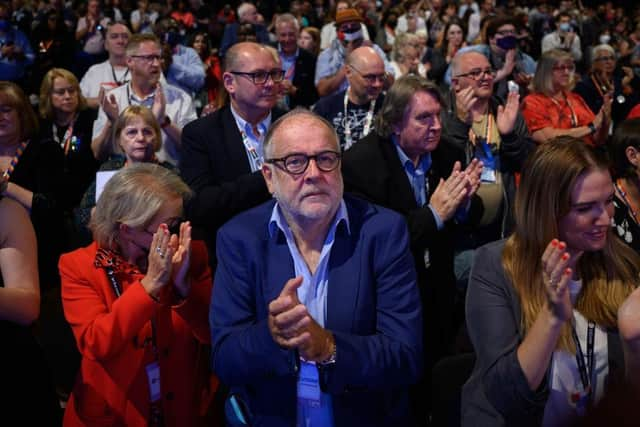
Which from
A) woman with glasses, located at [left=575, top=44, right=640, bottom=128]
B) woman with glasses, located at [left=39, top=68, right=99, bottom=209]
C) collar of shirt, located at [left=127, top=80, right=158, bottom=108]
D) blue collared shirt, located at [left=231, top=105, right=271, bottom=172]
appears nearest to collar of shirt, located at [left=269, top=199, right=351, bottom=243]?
blue collared shirt, located at [left=231, top=105, right=271, bottom=172]

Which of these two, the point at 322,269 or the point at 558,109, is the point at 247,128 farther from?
the point at 558,109

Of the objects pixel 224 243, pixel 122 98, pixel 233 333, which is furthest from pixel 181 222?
pixel 122 98

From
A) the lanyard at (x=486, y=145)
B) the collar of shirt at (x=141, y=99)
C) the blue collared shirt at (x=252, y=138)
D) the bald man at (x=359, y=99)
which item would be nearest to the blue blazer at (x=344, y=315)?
the blue collared shirt at (x=252, y=138)

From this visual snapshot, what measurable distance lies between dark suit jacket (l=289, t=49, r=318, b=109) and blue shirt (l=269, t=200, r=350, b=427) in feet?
13.9

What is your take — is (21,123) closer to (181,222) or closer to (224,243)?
(181,222)

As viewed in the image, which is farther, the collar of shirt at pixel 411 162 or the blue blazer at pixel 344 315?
the collar of shirt at pixel 411 162

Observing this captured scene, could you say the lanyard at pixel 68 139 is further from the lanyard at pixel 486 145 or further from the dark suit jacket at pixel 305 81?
the lanyard at pixel 486 145

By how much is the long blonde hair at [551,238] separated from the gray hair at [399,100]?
969 mm

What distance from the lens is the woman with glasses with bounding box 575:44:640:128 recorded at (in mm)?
6434

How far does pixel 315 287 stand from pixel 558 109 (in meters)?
3.49

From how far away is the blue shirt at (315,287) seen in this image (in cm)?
194

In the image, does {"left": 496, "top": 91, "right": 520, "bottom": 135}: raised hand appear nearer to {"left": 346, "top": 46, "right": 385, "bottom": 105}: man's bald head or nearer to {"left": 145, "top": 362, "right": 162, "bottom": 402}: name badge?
{"left": 346, "top": 46, "right": 385, "bottom": 105}: man's bald head

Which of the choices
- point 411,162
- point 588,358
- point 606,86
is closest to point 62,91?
point 411,162

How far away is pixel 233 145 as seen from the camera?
311cm
